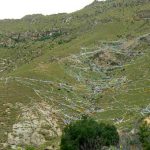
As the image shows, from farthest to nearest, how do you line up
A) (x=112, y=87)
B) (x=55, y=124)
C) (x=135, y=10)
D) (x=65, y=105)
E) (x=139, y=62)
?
(x=135, y=10) → (x=139, y=62) → (x=112, y=87) → (x=65, y=105) → (x=55, y=124)

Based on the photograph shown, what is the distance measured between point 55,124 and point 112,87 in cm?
2417

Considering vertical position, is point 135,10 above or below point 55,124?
above

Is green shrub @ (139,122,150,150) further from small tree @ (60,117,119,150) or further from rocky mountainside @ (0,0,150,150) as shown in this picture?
small tree @ (60,117,119,150)

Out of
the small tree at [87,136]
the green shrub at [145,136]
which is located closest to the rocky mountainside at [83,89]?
the green shrub at [145,136]

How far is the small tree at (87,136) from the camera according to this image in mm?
70625

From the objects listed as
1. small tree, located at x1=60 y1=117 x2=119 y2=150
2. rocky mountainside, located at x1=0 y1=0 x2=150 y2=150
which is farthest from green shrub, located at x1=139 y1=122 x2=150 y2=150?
small tree, located at x1=60 y1=117 x2=119 y2=150

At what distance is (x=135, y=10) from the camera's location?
189 metres

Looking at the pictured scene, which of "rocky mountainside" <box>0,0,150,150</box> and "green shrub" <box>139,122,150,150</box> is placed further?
"rocky mountainside" <box>0,0,150,150</box>

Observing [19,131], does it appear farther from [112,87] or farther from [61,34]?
[61,34]

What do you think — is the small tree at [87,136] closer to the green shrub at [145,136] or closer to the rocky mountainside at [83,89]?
the rocky mountainside at [83,89]

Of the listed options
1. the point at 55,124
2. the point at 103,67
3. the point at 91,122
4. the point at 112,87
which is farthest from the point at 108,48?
Answer: the point at 91,122

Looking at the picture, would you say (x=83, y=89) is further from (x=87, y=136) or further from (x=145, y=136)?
(x=145, y=136)

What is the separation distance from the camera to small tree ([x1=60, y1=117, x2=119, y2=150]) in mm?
70625

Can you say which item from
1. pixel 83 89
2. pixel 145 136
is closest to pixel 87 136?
pixel 145 136
